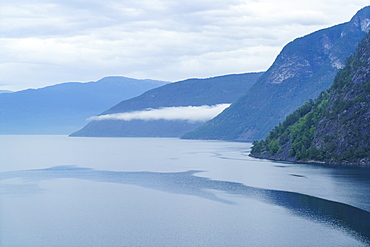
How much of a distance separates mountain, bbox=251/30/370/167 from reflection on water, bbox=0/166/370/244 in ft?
118

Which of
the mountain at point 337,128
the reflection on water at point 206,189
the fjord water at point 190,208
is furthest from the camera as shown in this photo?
the mountain at point 337,128

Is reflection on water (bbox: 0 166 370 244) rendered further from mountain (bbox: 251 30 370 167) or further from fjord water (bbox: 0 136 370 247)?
mountain (bbox: 251 30 370 167)

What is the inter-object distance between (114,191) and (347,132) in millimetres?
64140

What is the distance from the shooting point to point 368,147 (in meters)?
120

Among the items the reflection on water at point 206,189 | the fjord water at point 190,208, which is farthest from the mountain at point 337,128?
the reflection on water at point 206,189

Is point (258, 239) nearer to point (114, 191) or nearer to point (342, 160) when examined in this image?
point (114, 191)

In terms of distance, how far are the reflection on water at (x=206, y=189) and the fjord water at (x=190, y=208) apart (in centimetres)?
13

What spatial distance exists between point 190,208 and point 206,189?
60.6 ft

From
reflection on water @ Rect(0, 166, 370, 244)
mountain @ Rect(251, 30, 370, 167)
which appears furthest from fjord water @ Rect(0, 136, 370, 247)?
mountain @ Rect(251, 30, 370, 167)

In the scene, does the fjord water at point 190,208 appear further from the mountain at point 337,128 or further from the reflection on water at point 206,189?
the mountain at point 337,128

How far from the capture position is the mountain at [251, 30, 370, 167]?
124 metres

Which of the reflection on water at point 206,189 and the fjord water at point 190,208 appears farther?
the reflection on water at point 206,189

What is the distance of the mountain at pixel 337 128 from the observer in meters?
124

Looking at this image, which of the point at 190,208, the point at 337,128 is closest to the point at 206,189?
the point at 190,208
